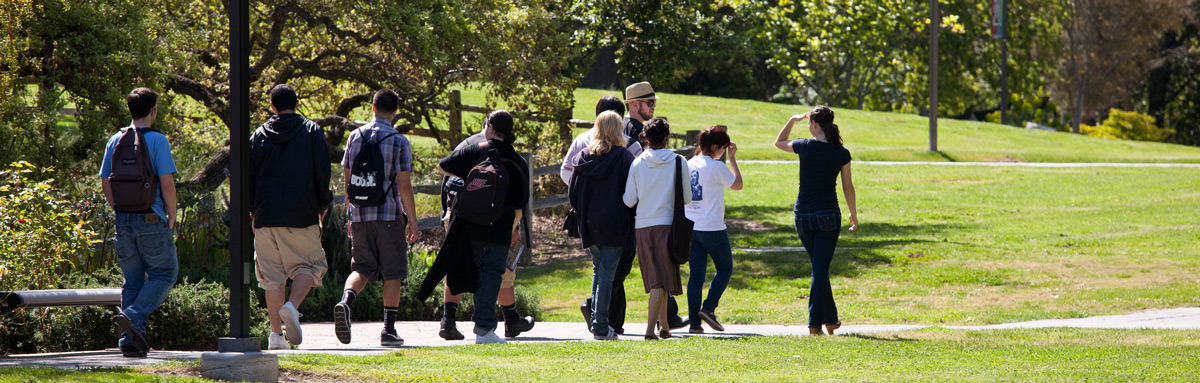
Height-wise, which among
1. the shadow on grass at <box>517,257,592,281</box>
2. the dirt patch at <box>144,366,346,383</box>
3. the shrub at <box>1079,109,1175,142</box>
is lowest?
the shadow on grass at <box>517,257,592,281</box>

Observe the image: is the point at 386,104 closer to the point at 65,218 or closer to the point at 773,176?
the point at 65,218

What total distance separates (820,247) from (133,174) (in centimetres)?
448

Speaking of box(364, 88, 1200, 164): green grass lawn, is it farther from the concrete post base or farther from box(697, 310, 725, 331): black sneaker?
the concrete post base

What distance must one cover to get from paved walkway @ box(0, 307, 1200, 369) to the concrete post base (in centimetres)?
69

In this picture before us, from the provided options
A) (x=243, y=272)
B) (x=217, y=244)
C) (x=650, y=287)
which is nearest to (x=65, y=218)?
(x=217, y=244)

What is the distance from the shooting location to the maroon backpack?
6.63 meters

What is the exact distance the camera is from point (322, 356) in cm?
646

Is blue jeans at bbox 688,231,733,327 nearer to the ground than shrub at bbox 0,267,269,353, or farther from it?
farther from it

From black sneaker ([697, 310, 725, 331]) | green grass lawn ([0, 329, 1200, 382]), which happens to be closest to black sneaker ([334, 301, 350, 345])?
green grass lawn ([0, 329, 1200, 382])

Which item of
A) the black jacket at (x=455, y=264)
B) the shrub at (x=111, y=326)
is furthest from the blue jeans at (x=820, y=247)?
the shrub at (x=111, y=326)

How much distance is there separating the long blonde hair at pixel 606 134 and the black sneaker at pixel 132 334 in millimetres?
2995

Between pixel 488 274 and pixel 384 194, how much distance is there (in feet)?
2.86

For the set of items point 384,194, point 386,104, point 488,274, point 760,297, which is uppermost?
point 386,104

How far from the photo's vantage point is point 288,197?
6.70 m
